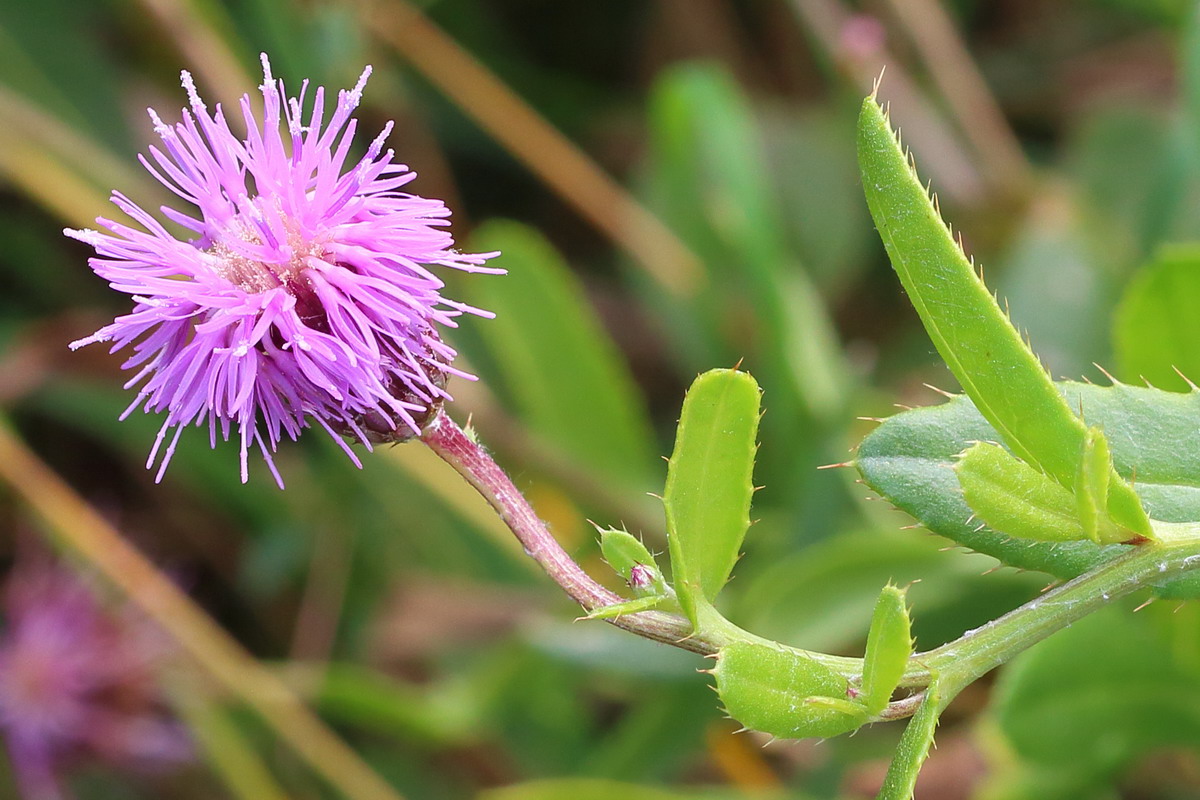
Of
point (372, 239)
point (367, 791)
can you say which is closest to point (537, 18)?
point (367, 791)

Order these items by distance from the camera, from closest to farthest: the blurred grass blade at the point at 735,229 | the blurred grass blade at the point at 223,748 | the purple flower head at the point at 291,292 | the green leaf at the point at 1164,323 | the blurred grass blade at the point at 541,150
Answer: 1. the purple flower head at the point at 291,292
2. the green leaf at the point at 1164,323
3. the blurred grass blade at the point at 735,229
4. the blurred grass blade at the point at 223,748
5. the blurred grass blade at the point at 541,150

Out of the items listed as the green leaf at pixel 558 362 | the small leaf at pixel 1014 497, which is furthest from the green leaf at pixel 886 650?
the green leaf at pixel 558 362

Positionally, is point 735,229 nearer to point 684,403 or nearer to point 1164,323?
point 1164,323

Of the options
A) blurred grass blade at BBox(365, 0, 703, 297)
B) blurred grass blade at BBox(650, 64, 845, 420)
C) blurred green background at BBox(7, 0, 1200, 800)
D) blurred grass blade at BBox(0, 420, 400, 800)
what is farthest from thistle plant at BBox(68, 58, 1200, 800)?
blurred grass blade at BBox(365, 0, 703, 297)

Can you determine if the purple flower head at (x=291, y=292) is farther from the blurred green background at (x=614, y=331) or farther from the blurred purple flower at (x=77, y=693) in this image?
the blurred purple flower at (x=77, y=693)

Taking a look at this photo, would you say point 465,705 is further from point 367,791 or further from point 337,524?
point 337,524

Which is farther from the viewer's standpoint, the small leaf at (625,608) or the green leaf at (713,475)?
the green leaf at (713,475)
